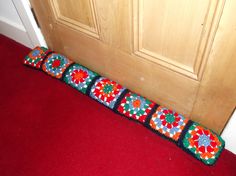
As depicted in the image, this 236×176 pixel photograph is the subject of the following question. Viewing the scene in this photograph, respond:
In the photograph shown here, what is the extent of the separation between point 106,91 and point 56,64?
372mm

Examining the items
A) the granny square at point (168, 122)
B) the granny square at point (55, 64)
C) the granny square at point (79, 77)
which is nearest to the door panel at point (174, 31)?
the granny square at point (168, 122)

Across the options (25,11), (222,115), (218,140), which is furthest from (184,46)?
(25,11)

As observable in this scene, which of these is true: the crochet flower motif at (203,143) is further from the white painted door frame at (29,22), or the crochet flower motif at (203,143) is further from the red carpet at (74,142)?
the white painted door frame at (29,22)

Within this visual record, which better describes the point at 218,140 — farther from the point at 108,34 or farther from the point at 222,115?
the point at 108,34

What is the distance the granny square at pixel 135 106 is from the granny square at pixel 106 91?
0.05 meters

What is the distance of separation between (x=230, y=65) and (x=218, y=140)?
394 millimetres

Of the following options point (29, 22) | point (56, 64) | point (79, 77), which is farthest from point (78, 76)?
point (29, 22)

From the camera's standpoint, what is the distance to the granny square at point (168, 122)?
1.06m

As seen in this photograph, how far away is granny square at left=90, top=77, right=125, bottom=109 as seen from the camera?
120 centimetres

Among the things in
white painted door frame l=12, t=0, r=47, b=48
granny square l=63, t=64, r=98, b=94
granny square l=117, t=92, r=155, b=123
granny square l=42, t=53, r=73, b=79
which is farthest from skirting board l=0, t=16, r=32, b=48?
granny square l=117, t=92, r=155, b=123

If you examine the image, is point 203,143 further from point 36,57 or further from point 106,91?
point 36,57

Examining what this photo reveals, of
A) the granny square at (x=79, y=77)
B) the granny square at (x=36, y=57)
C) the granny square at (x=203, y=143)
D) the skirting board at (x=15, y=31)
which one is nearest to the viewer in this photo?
the granny square at (x=203, y=143)

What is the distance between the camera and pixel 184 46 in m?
0.85

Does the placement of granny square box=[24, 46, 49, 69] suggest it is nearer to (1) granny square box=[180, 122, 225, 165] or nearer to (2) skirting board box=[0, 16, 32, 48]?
(2) skirting board box=[0, 16, 32, 48]
